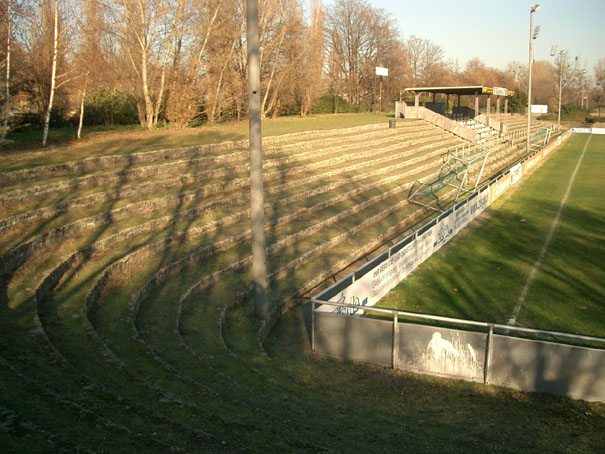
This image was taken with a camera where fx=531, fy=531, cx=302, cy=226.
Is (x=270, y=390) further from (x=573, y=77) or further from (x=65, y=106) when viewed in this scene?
(x=573, y=77)

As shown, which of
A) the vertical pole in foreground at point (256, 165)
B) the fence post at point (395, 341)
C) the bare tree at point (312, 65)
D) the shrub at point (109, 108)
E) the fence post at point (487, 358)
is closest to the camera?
the fence post at point (487, 358)

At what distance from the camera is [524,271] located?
49.7ft

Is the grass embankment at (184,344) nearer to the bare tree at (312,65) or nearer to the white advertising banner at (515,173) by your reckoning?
the white advertising banner at (515,173)

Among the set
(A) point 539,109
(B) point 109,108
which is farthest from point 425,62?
(B) point 109,108

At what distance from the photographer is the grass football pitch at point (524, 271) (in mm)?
11969

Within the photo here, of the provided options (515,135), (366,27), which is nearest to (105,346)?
(515,135)

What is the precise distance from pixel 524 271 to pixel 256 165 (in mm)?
9242

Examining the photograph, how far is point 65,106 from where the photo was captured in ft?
97.1

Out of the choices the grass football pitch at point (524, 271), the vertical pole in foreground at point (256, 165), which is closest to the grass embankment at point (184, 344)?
the vertical pole in foreground at point (256, 165)

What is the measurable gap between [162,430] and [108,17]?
28.6m

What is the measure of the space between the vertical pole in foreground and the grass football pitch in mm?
3796

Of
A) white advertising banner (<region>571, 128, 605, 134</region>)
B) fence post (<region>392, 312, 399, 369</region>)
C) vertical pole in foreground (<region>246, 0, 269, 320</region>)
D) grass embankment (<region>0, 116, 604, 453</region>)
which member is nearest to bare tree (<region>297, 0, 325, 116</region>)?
grass embankment (<region>0, 116, 604, 453</region>)

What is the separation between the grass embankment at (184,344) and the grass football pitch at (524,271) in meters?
2.56

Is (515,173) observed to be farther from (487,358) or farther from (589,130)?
(589,130)
